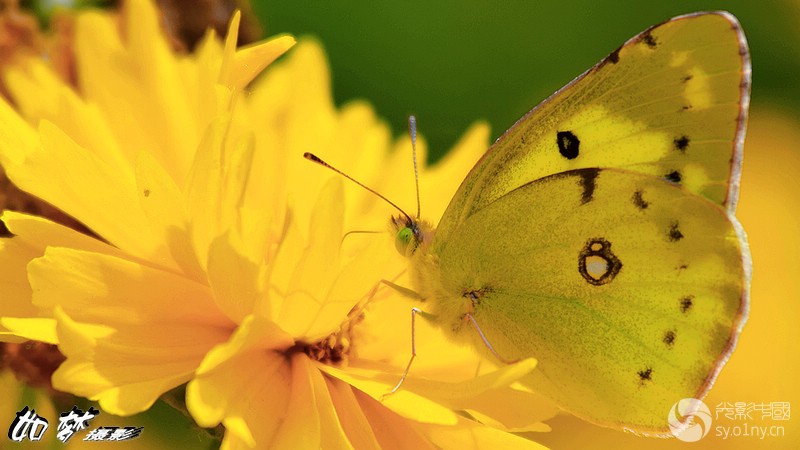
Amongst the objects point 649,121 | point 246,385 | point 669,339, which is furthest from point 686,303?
point 246,385

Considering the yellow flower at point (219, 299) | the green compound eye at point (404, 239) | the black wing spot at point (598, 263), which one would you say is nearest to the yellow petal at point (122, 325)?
the yellow flower at point (219, 299)

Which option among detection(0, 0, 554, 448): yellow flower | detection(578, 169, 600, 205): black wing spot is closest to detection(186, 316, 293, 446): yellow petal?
detection(0, 0, 554, 448): yellow flower

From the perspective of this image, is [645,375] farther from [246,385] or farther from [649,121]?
[246,385]

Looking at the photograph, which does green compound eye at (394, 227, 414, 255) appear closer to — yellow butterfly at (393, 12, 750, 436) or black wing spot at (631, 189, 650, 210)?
yellow butterfly at (393, 12, 750, 436)

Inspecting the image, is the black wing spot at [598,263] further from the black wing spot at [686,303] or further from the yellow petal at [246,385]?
the yellow petal at [246,385]

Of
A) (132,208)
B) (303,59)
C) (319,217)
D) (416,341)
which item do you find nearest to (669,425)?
(416,341)

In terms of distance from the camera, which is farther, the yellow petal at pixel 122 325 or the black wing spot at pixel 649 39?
the black wing spot at pixel 649 39
